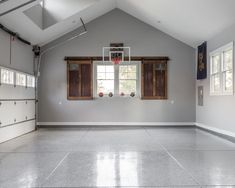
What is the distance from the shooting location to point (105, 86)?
11.1m

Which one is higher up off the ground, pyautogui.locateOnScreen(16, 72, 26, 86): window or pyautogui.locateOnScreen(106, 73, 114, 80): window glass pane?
pyautogui.locateOnScreen(106, 73, 114, 80): window glass pane

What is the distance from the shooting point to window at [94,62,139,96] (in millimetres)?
11109

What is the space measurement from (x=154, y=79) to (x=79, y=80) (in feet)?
10.4

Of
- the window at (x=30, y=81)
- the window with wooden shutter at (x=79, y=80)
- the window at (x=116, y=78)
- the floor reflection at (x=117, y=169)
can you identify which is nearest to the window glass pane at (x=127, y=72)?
the window at (x=116, y=78)

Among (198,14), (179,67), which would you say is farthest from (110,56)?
(198,14)

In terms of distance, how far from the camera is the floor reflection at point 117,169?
3.83 meters

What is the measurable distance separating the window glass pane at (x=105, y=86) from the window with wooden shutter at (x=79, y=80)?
382 mm

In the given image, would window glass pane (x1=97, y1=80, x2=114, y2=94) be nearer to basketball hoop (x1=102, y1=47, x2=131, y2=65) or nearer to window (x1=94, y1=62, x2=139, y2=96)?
window (x1=94, y1=62, x2=139, y2=96)

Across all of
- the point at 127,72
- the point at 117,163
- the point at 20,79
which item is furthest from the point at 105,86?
the point at 117,163

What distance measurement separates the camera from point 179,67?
36.7ft

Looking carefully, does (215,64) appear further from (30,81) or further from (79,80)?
(30,81)

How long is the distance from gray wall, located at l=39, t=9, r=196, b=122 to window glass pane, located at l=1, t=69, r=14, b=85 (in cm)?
305

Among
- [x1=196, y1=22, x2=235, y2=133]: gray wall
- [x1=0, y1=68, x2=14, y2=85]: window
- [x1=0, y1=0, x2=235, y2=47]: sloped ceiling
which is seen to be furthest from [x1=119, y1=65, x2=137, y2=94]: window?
[x1=0, y1=68, x2=14, y2=85]: window

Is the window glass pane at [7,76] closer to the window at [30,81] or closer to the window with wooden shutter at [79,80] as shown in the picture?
the window at [30,81]
